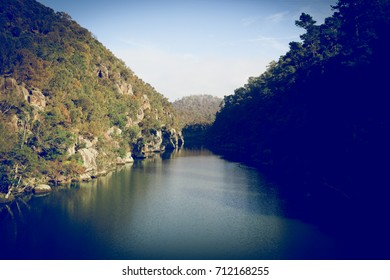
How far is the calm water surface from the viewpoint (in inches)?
1191

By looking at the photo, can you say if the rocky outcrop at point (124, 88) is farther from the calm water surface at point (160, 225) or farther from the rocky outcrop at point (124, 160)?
the calm water surface at point (160, 225)

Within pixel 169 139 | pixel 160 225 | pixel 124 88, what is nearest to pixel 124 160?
pixel 124 88

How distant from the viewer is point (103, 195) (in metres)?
51.2

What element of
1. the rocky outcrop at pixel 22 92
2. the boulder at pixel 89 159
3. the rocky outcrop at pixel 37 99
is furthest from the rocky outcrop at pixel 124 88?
the boulder at pixel 89 159

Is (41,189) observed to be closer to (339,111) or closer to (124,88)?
(339,111)

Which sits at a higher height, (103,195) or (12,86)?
(12,86)

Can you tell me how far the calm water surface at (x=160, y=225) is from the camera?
30250 millimetres

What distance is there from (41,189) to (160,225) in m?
24.2

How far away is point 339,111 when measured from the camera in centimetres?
5212

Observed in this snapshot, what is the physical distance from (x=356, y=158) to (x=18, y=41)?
7379cm

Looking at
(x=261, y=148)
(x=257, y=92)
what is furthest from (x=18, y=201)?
(x=257, y=92)

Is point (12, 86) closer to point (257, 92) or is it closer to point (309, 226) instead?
point (309, 226)

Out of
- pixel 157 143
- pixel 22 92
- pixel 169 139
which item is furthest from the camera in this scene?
pixel 169 139

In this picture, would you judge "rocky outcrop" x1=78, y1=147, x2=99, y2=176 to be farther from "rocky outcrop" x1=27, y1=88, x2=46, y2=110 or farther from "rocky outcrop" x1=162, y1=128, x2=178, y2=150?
"rocky outcrop" x1=162, y1=128, x2=178, y2=150
